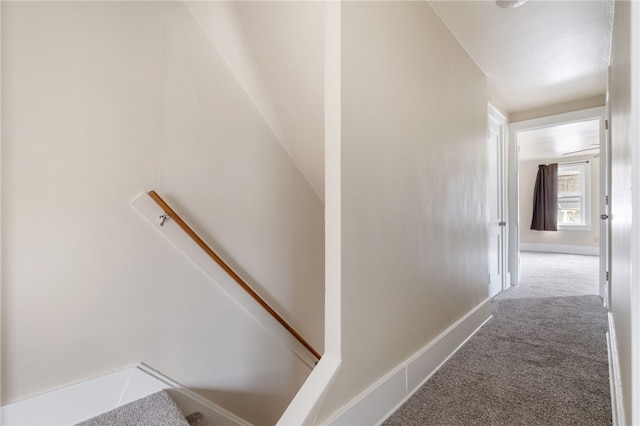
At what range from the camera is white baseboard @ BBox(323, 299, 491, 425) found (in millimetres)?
1132

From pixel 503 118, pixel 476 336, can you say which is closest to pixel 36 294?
pixel 476 336

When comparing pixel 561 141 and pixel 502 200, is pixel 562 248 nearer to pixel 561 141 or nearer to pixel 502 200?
pixel 561 141

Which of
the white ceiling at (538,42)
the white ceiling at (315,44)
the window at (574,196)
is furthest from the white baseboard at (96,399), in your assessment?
the window at (574,196)

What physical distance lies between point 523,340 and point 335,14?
7.80ft

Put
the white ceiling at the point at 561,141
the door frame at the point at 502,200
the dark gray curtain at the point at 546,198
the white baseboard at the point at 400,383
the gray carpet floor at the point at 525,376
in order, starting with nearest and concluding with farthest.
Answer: the white baseboard at the point at 400,383
the gray carpet floor at the point at 525,376
the door frame at the point at 502,200
the white ceiling at the point at 561,141
the dark gray curtain at the point at 546,198

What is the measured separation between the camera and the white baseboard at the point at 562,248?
20.6ft

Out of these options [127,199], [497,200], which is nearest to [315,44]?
[127,199]

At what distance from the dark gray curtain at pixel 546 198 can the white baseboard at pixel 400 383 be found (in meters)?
6.68

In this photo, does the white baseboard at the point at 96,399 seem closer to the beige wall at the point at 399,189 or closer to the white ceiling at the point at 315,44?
the beige wall at the point at 399,189

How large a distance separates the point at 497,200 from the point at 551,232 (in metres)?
5.15

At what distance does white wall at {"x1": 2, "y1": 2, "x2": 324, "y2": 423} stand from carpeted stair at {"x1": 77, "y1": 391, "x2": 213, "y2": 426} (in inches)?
6.9

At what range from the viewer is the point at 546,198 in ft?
22.6

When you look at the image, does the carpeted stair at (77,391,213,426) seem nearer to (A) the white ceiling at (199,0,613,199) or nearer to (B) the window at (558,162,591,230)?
(A) the white ceiling at (199,0,613,199)

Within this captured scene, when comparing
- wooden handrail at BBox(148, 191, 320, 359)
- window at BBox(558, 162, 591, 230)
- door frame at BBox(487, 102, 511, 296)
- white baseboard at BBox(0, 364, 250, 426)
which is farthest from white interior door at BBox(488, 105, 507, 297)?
window at BBox(558, 162, 591, 230)
